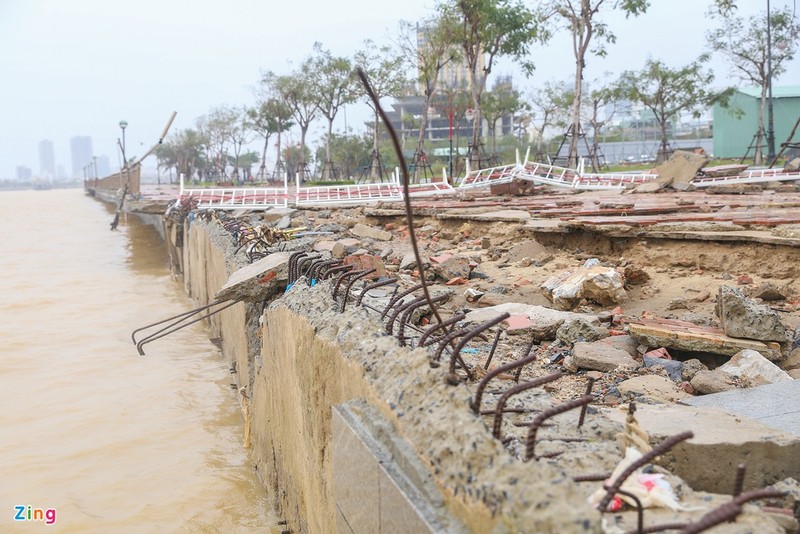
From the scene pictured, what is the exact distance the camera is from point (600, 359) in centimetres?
450

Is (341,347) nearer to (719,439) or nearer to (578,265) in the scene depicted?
(719,439)

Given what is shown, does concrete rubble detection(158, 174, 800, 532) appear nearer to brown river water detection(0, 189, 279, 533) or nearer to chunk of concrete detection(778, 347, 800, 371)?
chunk of concrete detection(778, 347, 800, 371)

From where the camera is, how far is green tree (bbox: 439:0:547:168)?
1035 inches

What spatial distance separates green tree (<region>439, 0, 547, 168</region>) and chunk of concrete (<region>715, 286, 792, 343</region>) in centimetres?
2245

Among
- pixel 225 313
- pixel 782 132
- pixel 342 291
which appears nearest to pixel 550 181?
pixel 225 313

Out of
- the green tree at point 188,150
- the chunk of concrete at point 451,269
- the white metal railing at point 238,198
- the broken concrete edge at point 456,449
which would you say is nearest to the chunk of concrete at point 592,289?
the chunk of concrete at point 451,269

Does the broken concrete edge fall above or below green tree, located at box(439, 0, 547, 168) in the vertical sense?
below

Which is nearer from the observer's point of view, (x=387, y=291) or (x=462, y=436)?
(x=462, y=436)

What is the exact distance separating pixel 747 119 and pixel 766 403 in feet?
129

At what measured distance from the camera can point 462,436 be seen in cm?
205

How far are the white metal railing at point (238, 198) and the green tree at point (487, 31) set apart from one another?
9.80 m

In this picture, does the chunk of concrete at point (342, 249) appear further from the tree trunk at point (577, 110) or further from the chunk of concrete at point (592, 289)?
the tree trunk at point (577, 110)

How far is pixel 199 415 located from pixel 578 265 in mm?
4461

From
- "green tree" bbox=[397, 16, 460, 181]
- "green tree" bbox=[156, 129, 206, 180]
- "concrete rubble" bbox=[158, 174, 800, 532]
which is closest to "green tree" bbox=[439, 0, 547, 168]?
"green tree" bbox=[397, 16, 460, 181]
